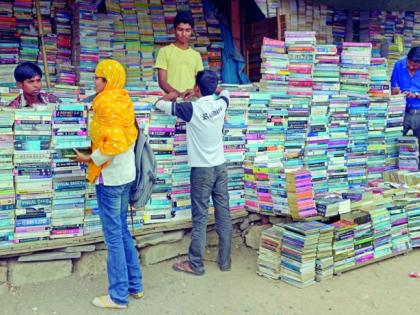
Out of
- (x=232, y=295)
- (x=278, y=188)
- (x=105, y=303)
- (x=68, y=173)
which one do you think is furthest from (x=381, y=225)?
(x=68, y=173)

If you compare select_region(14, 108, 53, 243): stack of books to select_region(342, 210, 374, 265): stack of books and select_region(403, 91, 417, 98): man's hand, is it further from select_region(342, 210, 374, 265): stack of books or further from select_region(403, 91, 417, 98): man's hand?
select_region(403, 91, 417, 98): man's hand

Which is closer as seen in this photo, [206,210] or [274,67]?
[206,210]

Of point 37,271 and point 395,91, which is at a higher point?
point 395,91

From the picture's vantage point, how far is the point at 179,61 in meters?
4.70

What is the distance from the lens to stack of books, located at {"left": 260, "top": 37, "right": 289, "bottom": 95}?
4824 mm

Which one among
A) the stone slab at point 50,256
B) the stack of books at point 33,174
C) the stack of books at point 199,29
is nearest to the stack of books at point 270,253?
the stone slab at point 50,256

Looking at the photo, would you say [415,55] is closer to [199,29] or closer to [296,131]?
[296,131]

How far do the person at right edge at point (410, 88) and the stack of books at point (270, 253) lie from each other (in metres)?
2.70

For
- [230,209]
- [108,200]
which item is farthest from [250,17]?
[108,200]

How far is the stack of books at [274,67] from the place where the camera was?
190 inches

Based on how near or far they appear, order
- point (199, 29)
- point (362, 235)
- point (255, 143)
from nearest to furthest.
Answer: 1. point (362, 235)
2. point (255, 143)
3. point (199, 29)

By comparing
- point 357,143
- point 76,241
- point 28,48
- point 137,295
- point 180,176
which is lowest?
point 137,295

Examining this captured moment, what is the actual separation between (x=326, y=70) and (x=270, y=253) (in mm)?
2031

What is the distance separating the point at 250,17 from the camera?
696cm
